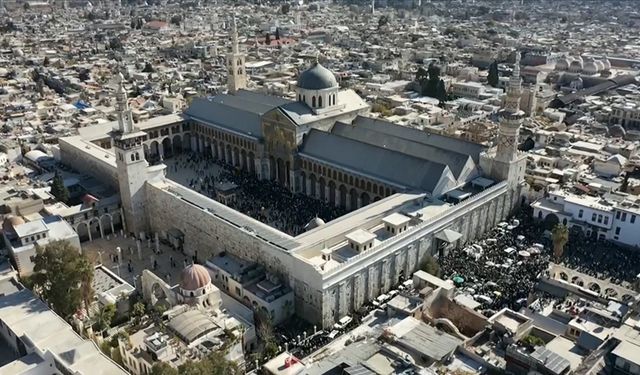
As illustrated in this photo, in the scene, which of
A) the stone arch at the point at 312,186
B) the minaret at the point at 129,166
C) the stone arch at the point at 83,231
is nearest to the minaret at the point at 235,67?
the stone arch at the point at 312,186

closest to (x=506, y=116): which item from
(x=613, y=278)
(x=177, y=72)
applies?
(x=613, y=278)

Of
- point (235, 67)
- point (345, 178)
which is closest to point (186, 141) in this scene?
point (235, 67)

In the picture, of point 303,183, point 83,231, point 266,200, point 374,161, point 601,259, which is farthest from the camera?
point 303,183

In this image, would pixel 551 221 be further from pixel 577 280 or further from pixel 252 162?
pixel 252 162

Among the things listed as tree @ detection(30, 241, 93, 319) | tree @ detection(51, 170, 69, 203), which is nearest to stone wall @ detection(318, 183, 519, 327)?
tree @ detection(30, 241, 93, 319)

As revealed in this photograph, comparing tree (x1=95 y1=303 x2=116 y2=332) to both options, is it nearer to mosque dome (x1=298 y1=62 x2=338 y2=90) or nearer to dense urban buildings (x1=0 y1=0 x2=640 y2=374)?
dense urban buildings (x1=0 y1=0 x2=640 y2=374)

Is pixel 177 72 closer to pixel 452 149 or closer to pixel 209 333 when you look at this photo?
pixel 452 149
